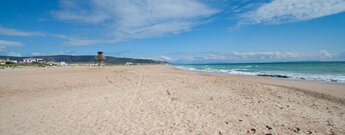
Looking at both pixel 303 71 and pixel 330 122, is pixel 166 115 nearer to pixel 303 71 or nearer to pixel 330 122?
pixel 330 122

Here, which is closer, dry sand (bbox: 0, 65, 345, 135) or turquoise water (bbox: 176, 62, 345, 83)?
dry sand (bbox: 0, 65, 345, 135)

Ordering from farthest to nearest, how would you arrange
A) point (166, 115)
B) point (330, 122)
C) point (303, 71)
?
1. point (303, 71)
2. point (166, 115)
3. point (330, 122)

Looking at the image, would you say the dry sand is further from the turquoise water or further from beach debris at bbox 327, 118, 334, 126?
the turquoise water

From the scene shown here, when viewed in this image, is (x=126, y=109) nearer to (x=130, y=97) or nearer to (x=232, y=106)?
(x=130, y=97)

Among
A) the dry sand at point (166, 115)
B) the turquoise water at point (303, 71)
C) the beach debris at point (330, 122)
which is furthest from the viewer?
the turquoise water at point (303, 71)

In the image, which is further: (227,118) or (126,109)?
(126,109)

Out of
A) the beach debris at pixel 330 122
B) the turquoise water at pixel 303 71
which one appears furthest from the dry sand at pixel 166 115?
the turquoise water at pixel 303 71

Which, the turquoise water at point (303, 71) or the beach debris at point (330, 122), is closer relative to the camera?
the beach debris at point (330, 122)

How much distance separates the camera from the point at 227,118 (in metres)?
6.48

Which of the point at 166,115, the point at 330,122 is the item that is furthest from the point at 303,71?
the point at 166,115

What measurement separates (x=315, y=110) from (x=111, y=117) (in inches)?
274

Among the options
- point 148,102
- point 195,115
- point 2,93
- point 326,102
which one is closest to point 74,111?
point 148,102

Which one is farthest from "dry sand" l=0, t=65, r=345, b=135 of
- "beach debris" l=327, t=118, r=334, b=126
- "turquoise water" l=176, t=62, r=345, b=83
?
"turquoise water" l=176, t=62, r=345, b=83

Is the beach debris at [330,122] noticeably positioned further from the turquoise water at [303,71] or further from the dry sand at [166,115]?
the turquoise water at [303,71]
